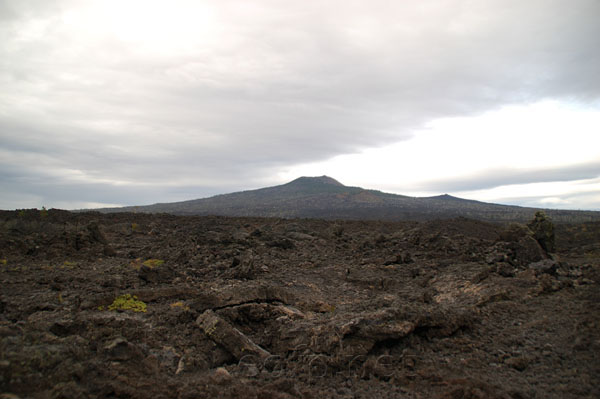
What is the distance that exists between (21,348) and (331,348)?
354cm

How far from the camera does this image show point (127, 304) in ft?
21.2

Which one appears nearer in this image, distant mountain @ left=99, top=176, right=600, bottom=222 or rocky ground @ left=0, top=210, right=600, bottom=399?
rocky ground @ left=0, top=210, right=600, bottom=399

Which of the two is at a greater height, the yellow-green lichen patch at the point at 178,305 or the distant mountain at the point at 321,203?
the distant mountain at the point at 321,203

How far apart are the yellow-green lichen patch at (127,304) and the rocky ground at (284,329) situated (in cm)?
3

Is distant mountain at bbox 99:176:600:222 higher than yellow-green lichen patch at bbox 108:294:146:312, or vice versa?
distant mountain at bbox 99:176:600:222

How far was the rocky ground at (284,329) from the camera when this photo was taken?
377 cm

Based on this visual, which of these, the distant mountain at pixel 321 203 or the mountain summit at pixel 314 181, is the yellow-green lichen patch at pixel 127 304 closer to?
the distant mountain at pixel 321 203

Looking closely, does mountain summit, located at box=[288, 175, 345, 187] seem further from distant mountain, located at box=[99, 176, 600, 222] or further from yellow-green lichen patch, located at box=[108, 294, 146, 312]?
yellow-green lichen patch, located at box=[108, 294, 146, 312]

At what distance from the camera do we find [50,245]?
10.6 meters

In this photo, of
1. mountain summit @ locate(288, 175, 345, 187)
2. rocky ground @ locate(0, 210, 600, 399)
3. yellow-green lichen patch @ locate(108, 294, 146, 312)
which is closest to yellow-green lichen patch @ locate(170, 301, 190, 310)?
rocky ground @ locate(0, 210, 600, 399)

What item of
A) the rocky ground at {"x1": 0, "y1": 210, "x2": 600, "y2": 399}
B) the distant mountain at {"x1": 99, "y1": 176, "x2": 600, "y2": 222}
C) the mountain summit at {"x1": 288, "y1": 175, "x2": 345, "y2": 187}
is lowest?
the rocky ground at {"x1": 0, "y1": 210, "x2": 600, "y2": 399}

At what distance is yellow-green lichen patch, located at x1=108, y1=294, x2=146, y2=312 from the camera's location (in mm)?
6320

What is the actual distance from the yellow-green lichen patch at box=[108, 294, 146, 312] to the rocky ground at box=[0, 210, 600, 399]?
0.10 ft

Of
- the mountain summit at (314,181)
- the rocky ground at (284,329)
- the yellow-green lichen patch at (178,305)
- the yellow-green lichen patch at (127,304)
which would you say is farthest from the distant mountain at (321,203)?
the yellow-green lichen patch at (127,304)
